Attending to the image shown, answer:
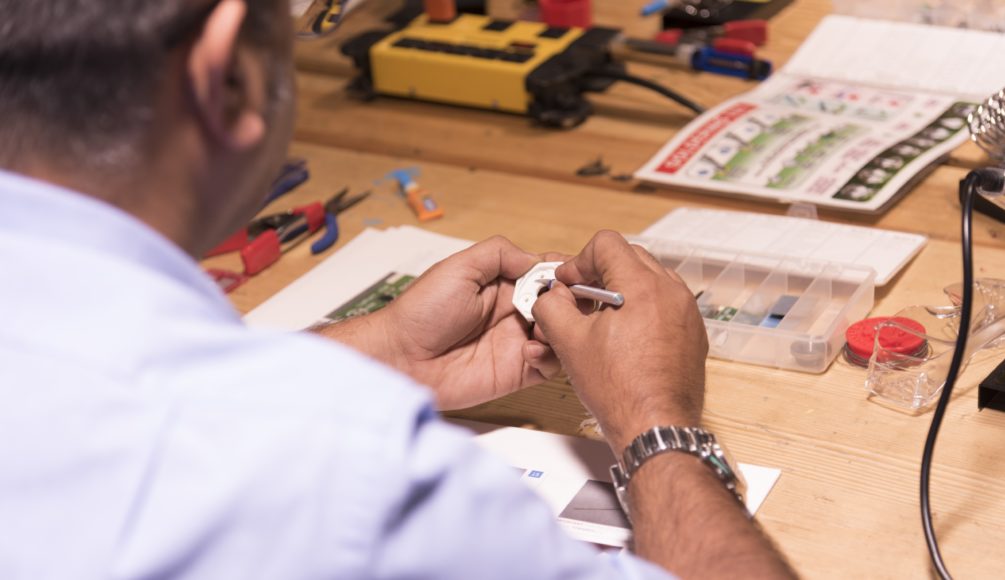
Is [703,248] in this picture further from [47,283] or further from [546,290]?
[47,283]

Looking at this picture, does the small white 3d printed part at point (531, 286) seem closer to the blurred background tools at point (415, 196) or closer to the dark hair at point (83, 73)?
the blurred background tools at point (415, 196)

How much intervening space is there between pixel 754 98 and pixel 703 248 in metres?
0.46

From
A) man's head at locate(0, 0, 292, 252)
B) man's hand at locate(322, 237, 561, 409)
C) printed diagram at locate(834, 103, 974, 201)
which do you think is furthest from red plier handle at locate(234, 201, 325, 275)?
man's head at locate(0, 0, 292, 252)

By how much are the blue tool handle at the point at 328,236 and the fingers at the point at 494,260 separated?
0.35 m

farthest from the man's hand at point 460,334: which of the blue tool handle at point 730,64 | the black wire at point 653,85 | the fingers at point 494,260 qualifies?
the blue tool handle at point 730,64

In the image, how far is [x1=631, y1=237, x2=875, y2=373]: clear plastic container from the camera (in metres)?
1.10

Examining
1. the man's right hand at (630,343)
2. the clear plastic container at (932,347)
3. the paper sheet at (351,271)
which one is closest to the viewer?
the man's right hand at (630,343)

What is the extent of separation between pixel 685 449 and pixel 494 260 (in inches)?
11.6

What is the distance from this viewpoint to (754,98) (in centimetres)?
162

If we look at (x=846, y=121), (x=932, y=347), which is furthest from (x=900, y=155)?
(x=932, y=347)

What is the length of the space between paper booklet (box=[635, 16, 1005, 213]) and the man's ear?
0.85 meters

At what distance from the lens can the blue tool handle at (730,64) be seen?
5.54ft

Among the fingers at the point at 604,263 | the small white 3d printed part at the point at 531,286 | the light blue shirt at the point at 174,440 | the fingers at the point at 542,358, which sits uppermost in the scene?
the light blue shirt at the point at 174,440

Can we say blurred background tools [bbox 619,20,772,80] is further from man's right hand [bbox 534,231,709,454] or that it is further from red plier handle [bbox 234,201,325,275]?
man's right hand [bbox 534,231,709,454]
